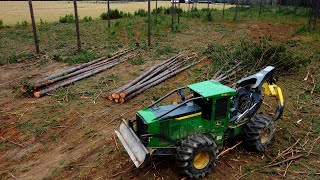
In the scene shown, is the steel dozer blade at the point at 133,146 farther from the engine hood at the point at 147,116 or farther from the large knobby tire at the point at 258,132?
the large knobby tire at the point at 258,132

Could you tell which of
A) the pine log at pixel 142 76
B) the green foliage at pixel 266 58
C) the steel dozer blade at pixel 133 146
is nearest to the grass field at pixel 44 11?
the pine log at pixel 142 76

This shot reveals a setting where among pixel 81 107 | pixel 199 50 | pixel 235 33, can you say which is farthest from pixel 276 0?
pixel 81 107

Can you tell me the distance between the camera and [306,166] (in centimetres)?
681

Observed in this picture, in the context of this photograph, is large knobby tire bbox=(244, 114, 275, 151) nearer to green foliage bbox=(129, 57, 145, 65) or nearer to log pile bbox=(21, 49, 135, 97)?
log pile bbox=(21, 49, 135, 97)

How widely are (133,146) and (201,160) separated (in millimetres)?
1471

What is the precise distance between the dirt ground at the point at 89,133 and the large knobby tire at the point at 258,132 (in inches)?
10.2

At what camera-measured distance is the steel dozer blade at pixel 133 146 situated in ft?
18.3

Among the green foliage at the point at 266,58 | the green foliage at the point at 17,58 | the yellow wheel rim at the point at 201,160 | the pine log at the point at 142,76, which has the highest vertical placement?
the green foliage at the point at 266,58

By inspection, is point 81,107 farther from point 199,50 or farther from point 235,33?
point 235,33

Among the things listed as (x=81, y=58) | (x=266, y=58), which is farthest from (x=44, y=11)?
(x=266, y=58)

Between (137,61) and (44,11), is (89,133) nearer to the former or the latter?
(137,61)

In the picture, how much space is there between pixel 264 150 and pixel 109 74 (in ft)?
24.7

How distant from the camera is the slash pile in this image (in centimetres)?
1022

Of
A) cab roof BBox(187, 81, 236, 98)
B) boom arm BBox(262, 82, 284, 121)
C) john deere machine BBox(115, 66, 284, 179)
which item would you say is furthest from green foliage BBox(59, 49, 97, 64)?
boom arm BBox(262, 82, 284, 121)
